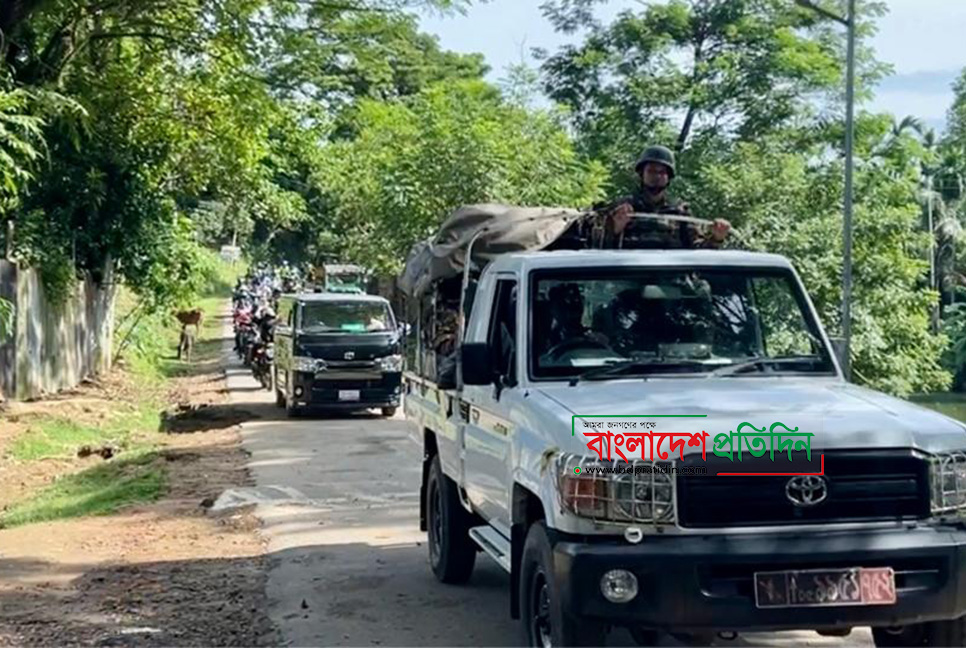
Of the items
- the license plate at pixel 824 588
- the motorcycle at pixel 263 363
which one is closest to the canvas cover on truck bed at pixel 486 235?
the license plate at pixel 824 588

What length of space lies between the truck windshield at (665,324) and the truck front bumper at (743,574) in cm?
140

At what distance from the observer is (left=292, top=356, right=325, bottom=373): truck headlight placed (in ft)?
59.9

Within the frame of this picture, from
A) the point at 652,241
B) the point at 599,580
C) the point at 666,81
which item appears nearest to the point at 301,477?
the point at 652,241

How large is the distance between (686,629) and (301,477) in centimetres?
845

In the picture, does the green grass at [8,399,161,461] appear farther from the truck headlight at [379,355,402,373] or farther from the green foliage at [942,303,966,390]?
the green foliage at [942,303,966,390]

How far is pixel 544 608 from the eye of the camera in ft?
17.8

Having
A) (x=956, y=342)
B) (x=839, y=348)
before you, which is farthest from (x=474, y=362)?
(x=956, y=342)

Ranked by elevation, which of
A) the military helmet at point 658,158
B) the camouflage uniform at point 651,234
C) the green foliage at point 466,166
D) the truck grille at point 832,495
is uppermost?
the green foliage at point 466,166

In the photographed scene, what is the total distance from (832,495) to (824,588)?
38 centimetres

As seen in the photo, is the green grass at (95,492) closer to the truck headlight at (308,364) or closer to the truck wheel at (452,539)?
the truck headlight at (308,364)

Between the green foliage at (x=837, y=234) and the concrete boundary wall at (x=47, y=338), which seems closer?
the concrete boundary wall at (x=47, y=338)

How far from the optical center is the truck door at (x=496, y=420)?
243 inches

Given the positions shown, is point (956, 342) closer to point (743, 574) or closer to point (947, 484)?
point (947, 484)

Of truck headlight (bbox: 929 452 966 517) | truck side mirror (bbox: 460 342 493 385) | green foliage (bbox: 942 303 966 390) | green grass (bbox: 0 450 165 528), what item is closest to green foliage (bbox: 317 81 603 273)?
green grass (bbox: 0 450 165 528)
